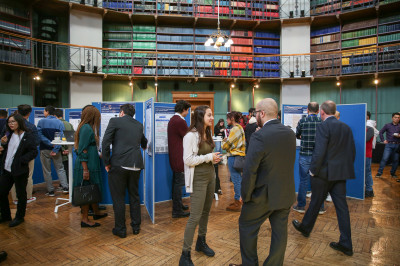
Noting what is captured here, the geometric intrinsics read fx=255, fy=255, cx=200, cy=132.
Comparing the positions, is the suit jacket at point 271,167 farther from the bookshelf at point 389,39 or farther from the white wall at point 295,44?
the bookshelf at point 389,39

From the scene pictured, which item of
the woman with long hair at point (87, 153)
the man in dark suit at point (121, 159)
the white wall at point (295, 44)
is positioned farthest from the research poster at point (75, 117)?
the white wall at point (295, 44)

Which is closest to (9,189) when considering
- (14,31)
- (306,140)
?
(306,140)

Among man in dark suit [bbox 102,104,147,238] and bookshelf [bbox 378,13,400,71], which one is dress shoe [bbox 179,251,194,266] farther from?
bookshelf [bbox 378,13,400,71]

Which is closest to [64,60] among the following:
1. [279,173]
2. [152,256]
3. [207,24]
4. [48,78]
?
[48,78]

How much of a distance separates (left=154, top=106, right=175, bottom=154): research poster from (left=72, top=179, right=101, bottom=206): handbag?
3.93 feet

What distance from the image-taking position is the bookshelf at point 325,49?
967 centimetres

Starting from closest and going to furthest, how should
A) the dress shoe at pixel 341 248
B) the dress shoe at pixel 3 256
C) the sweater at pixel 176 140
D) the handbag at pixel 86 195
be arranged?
the dress shoe at pixel 3 256 → the dress shoe at pixel 341 248 → the handbag at pixel 86 195 → the sweater at pixel 176 140

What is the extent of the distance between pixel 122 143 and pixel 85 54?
7.62 m

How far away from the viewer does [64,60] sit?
907 centimetres

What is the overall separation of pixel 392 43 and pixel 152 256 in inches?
426

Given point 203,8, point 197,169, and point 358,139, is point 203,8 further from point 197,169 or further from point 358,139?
point 197,169

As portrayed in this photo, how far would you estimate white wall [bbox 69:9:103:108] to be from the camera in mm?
9039

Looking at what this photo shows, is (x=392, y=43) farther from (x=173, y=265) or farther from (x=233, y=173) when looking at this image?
(x=173, y=265)

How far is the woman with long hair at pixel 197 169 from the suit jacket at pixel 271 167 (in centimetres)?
46
